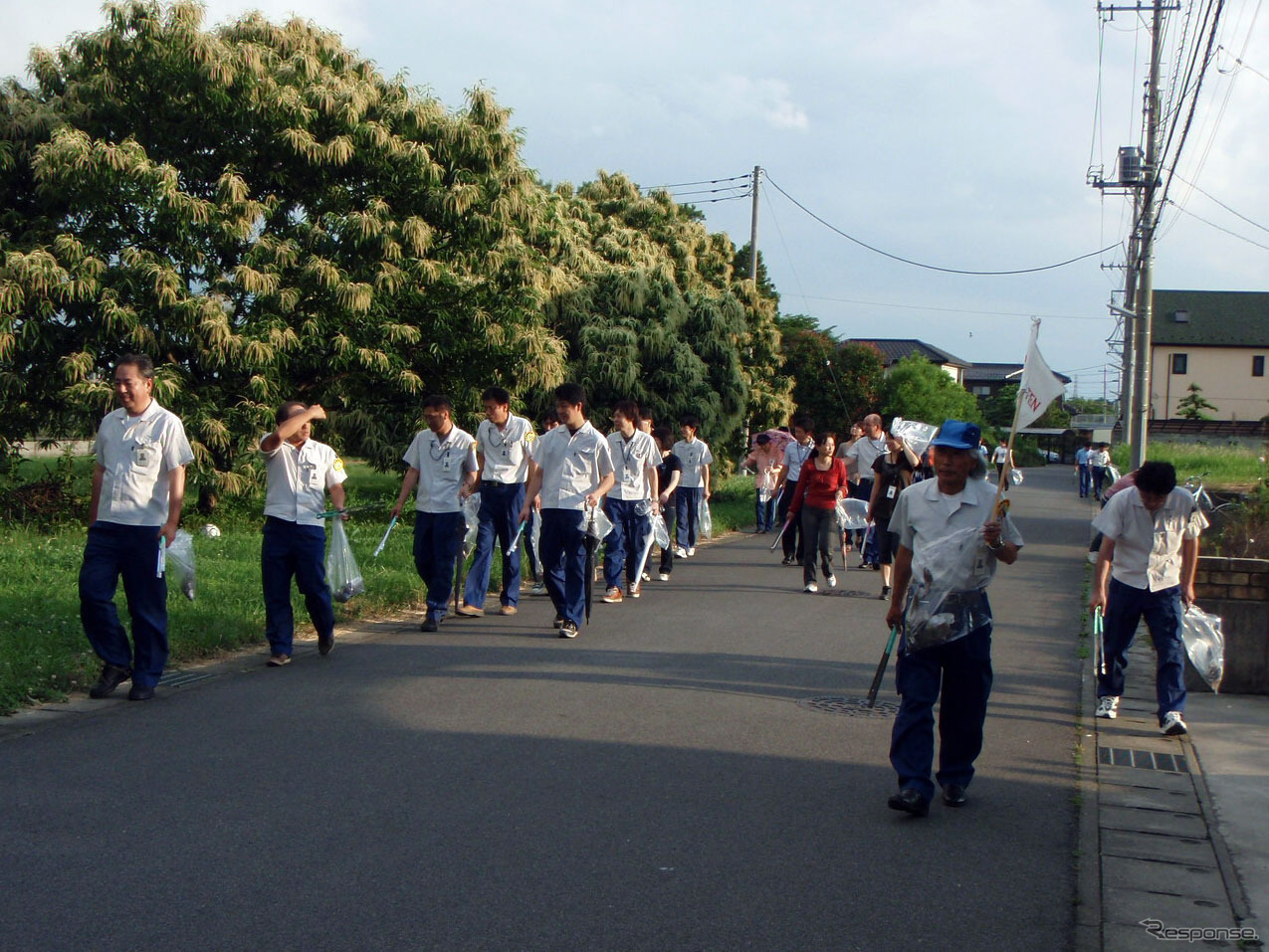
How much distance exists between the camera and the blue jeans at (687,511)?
16.9 metres

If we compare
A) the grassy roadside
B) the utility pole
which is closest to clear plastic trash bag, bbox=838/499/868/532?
the grassy roadside

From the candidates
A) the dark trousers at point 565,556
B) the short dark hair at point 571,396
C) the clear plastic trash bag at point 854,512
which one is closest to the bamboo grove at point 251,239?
the clear plastic trash bag at point 854,512

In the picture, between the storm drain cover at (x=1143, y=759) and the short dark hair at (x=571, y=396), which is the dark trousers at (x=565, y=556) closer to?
the short dark hair at (x=571, y=396)

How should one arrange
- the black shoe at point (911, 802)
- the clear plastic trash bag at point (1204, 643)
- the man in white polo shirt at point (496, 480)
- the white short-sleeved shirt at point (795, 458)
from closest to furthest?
the black shoe at point (911, 802) → the clear plastic trash bag at point (1204, 643) → the man in white polo shirt at point (496, 480) → the white short-sleeved shirt at point (795, 458)

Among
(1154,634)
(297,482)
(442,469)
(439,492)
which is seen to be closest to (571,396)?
(442,469)

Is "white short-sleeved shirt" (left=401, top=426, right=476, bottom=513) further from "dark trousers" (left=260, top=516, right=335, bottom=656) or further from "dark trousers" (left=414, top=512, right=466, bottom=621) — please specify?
"dark trousers" (left=260, top=516, right=335, bottom=656)

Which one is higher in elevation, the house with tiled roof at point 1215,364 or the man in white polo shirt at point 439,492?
the house with tiled roof at point 1215,364

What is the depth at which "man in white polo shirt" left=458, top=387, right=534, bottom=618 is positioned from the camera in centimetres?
1100

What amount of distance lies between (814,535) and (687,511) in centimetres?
384

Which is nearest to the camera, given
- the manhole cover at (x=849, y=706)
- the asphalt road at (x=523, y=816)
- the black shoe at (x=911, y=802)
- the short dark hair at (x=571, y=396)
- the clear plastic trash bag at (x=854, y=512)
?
the asphalt road at (x=523, y=816)

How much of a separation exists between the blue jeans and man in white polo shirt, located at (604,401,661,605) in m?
3.91

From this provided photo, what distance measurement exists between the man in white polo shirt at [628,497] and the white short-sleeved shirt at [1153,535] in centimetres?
581

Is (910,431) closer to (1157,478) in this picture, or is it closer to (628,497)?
(628,497)

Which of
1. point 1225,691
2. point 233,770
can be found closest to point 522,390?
point 1225,691
